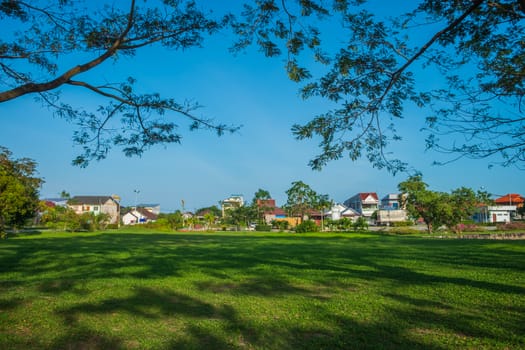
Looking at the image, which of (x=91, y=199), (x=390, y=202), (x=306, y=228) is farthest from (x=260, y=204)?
(x=91, y=199)

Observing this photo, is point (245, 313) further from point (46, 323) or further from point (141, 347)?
point (46, 323)

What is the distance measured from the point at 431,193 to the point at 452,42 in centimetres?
→ 3822

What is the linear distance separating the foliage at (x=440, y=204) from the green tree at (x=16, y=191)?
126 feet

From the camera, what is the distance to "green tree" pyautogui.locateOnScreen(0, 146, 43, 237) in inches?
1062

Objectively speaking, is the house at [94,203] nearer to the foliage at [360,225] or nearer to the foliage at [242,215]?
the foliage at [242,215]

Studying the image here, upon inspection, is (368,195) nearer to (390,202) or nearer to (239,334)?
(390,202)

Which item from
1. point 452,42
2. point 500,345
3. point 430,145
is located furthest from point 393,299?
point 452,42

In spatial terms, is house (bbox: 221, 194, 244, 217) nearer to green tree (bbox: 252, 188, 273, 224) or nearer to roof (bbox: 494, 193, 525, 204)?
green tree (bbox: 252, 188, 273, 224)

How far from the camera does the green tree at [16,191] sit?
1062 inches

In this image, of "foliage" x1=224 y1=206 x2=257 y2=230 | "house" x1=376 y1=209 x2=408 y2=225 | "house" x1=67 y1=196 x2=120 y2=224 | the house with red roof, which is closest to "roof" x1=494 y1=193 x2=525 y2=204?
the house with red roof

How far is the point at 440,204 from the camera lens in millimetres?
40062

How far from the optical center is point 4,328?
426 cm

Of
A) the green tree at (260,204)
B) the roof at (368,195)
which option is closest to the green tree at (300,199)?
the green tree at (260,204)

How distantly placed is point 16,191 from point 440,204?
134ft
